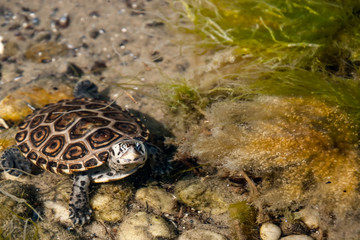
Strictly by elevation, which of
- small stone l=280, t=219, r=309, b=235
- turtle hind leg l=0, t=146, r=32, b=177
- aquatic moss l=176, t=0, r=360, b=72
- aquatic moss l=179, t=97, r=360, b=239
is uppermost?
aquatic moss l=176, t=0, r=360, b=72

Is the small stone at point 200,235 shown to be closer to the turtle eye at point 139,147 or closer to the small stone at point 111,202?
the small stone at point 111,202

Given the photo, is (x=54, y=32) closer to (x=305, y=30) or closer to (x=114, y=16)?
(x=114, y=16)

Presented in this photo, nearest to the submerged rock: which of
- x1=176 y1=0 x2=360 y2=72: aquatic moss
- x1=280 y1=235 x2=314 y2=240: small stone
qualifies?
x1=280 y1=235 x2=314 y2=240: small stone

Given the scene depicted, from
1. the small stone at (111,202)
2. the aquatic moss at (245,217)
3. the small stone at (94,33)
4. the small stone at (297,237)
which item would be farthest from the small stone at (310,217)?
the small stone at (94,33)

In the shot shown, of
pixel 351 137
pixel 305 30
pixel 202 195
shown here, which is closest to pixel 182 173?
pixel 202 195

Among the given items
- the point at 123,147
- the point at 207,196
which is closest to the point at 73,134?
the point at 123,147

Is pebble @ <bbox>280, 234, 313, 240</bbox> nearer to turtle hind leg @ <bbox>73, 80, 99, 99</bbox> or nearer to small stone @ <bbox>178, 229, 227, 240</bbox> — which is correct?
small stone @ <bbox>178, 229, 227, 240</bbox>
